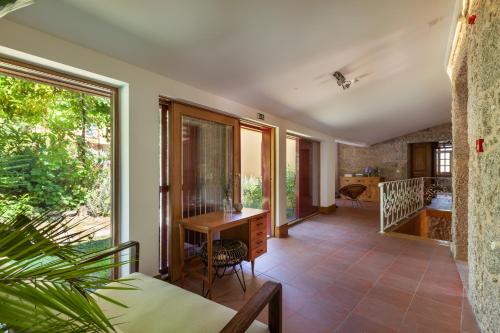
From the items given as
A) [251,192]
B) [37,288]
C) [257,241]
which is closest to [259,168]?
[251,192]

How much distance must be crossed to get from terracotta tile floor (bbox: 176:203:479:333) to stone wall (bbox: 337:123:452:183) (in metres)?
5.51

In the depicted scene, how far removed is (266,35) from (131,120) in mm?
1362

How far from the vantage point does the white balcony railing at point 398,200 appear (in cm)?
457

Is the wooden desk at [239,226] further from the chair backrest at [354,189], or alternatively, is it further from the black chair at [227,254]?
the chair backrest at [354,189]

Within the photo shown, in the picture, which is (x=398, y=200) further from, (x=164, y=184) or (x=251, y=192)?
(x=164, y=184)

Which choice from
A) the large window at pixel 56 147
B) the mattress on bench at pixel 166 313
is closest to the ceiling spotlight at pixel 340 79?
the large window at pixel 56 147

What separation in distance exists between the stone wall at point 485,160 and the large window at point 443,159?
25.4 ft

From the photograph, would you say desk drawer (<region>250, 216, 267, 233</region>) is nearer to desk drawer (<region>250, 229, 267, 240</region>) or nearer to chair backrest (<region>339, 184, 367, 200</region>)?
desk drawer (<region>250, 229, 267, 240</region>)

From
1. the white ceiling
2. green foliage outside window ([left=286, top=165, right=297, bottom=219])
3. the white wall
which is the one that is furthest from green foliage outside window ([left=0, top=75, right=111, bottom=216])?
green foliage outside window ([left=286, top=165, right=297, bottom=219])

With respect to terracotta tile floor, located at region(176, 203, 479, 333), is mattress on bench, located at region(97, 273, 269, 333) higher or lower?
higher

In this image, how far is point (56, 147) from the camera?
1.83 metres

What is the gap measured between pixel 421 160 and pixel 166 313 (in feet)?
31.8

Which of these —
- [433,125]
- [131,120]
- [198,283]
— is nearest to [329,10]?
[131,120]

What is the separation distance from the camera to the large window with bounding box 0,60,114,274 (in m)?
1.61
